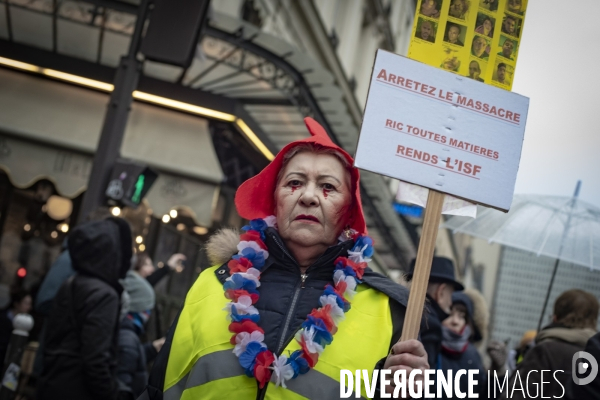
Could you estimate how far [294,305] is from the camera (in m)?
3.28

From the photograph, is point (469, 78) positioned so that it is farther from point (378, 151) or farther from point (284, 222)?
point (284, 222)

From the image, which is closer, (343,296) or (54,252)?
(343,296)

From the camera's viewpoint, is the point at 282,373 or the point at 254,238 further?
the point at 254,238

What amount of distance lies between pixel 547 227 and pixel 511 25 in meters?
4.28

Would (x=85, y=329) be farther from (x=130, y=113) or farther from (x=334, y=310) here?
(x=130, y=113)

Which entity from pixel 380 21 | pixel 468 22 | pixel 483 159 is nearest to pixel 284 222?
pixel 483 159

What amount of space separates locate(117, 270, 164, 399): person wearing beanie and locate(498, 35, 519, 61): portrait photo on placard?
11.0ft

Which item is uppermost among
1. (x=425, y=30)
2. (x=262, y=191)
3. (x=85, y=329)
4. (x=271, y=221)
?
(x=425, y=30)

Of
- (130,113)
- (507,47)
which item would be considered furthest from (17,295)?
(507,47)

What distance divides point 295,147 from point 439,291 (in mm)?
2761

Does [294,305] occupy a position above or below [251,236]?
below

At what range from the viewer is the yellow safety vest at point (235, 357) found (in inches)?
121

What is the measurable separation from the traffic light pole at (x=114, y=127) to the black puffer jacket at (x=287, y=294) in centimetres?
405

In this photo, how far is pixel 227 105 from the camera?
12.0 m
